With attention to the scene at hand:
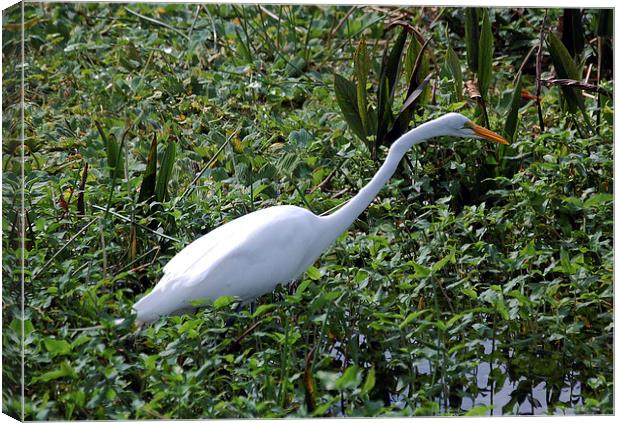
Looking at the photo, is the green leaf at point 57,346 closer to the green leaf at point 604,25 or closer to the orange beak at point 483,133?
the orange beak at point 483,133

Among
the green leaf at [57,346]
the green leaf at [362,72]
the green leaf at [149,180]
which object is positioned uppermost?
the green leaf at [362,72]

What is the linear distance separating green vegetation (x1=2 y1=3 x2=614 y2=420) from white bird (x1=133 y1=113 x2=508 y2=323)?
72mm

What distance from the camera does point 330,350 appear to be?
306 centimetres

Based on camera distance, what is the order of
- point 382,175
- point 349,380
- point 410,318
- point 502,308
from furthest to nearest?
point 382,175 → point 502,308 → point 410,318 → point 349,380

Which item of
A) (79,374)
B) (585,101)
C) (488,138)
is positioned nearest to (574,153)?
(488,138)

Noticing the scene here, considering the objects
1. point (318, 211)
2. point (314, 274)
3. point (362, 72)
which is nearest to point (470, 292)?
point (314, 274)

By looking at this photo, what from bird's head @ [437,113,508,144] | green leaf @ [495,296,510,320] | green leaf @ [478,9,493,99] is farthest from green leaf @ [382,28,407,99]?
green leaf @ [495,296,510,320]

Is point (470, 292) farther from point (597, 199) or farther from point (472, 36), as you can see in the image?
point (472, 36)

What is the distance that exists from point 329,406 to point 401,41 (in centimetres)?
145

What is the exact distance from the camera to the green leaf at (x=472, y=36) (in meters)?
3.79

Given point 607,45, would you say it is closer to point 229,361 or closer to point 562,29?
point 562,29

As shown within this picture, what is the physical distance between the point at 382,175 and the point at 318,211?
0.50 metres

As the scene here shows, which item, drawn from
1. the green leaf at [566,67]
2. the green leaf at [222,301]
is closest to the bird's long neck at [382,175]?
the green leaf at [222,301]

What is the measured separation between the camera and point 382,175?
3180 mm
